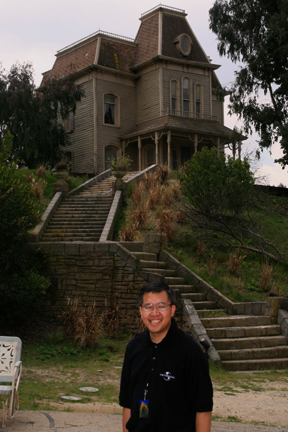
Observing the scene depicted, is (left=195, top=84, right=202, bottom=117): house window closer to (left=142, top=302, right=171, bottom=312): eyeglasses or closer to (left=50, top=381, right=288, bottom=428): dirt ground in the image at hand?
(left=50, top=381, right=288, bottom=428): dirt ground

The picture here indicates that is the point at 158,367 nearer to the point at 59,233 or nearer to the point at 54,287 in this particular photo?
the point at 54,287

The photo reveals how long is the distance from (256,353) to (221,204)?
20.2ft

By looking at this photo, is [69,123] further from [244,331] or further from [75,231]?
[244,331]

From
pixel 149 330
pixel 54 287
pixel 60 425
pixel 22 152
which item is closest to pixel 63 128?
pixel 22 152

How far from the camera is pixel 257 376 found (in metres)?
10.1

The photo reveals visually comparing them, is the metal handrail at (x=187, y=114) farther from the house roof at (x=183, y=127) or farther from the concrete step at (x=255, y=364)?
the concrete step at (x=255, y=364)

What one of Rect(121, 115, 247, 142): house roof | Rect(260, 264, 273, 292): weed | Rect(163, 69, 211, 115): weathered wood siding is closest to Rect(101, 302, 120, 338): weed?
Rect(260, 264, 273, 292): weed

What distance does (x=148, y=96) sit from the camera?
2938 centimetres

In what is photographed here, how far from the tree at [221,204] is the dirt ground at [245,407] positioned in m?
7.94

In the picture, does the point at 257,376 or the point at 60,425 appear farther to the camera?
the point at 257,376

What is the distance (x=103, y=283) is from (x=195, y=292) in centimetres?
255

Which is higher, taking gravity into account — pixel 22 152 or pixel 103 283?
pixel 22 152

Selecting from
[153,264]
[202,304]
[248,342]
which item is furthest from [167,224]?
[248,342]

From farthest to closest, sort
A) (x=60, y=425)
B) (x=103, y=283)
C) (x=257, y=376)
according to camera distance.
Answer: (x=103, y=283)
(x=257, y=376)
(x=60, y=425)
